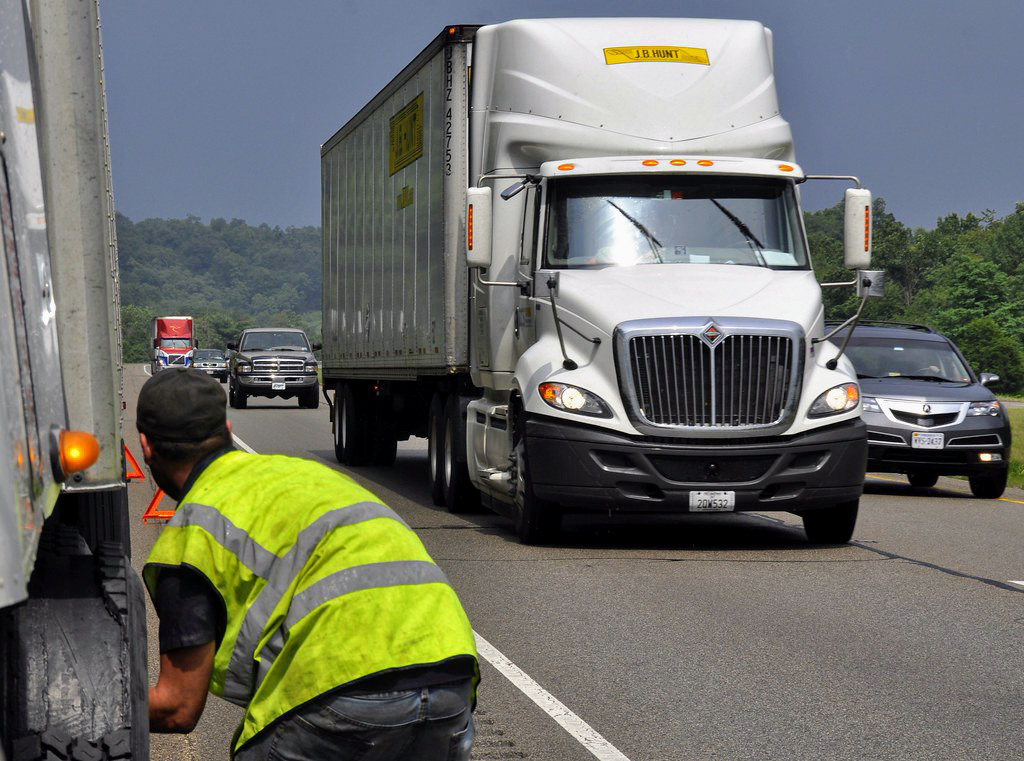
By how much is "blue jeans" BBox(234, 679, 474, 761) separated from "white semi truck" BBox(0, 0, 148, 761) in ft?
1.50

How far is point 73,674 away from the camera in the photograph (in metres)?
3.72

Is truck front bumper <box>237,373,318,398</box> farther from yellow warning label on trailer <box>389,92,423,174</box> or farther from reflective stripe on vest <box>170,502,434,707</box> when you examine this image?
reflective stripe on vest <box>170,502,434,707</box>

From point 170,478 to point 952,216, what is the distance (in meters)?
148

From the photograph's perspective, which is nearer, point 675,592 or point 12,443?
point 12,443

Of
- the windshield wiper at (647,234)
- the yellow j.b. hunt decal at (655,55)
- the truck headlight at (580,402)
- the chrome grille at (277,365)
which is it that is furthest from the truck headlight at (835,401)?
the chrome grille at (277,365)

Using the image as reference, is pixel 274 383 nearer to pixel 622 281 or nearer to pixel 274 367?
pixel 274 367

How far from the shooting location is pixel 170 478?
379 cm

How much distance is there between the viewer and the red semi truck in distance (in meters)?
71.4

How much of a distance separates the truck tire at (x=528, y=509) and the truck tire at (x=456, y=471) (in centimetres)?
212

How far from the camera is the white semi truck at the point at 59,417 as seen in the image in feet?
10.6

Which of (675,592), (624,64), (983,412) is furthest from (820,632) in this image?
(983,412)

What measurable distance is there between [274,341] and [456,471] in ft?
96.0

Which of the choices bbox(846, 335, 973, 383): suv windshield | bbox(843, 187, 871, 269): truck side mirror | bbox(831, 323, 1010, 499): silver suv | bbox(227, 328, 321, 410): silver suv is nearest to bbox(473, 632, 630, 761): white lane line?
bbox(843, 187, 871, 269): truck side mirror

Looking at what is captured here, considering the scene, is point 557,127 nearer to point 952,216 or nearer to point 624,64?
point 624,64
